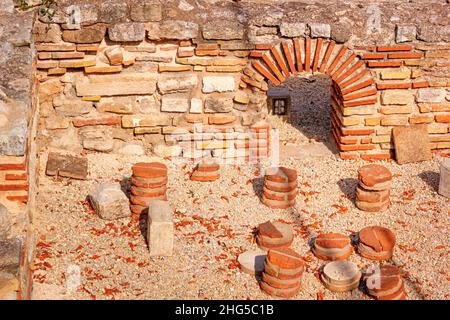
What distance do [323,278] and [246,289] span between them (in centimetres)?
71

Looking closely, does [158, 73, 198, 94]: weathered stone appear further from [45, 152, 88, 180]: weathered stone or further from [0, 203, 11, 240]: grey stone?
[0, 203, 11, 240]: grey stone

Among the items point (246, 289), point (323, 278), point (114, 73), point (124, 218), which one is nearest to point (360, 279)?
point (323, 278)

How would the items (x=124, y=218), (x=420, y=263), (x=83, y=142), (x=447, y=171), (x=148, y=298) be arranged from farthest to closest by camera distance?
(x=83, y=142), (x=447, y=171), (x=124, y=218), (x=420, y=263), (x=148, y=298)

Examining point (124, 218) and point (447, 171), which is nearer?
point (124, 218)

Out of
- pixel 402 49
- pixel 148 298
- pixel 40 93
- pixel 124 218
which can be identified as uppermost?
pixel 402 49

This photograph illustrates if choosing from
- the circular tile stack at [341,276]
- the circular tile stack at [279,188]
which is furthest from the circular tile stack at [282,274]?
the circular tile stack at [279,188]

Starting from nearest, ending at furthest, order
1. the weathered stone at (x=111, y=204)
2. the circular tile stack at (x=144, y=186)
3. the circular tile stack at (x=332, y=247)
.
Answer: the circular tile stack at (x=332, y=247) < the weathered stone at (x=111, y=204) < the circular tile stack at (x=144, y=186)

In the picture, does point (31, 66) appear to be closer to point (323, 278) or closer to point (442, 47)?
point (323, 278)

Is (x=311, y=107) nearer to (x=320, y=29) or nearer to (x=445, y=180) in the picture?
(x=320, y=29)

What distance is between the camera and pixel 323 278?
6.00 meters

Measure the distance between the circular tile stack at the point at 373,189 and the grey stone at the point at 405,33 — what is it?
173 centimetres

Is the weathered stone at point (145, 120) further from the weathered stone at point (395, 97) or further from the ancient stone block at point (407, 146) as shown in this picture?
the ancient stone block at point (407, 146)

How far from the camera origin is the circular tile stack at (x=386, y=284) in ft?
18.7

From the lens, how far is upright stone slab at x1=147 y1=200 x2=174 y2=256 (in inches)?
244
